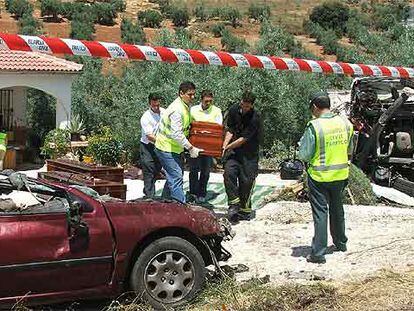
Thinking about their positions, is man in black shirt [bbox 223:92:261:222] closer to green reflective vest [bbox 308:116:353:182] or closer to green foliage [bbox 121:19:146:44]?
green reflective vest [bbox 308:116:353:182]

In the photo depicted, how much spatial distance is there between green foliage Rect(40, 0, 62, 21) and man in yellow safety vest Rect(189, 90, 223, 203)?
156 feet

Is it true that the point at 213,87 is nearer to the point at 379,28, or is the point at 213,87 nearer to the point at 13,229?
the point at 13,229

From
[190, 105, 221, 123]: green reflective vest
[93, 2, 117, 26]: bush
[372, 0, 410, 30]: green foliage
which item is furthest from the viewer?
[372, 0, 410, 30]: green foliage

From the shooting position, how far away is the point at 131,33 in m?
50.8

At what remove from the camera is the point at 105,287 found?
5625 millimetres

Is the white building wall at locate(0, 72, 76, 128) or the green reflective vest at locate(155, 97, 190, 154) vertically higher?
the green reflective vest at locate(155, 97, 190, 154)

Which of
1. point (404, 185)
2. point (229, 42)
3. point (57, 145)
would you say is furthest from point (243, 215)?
point (229, 42)

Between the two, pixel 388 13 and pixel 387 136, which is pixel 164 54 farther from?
pixel 388 13

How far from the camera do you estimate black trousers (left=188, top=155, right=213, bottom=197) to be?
10227 millimetres

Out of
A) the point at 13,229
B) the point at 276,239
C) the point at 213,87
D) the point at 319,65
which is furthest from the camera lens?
the point at 213,87

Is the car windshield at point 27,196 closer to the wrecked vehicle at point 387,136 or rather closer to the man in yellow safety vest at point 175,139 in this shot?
the man in yellow safety vest at point 175,139

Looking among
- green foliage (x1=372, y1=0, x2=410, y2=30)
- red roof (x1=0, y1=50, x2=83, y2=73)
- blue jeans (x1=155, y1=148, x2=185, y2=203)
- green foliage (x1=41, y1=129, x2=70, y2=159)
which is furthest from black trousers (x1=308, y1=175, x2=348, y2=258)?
green foliage (x1=372, y1=0, x2=410, y2=30)

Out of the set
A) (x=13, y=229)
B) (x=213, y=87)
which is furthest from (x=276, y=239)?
(x=213, y=87)

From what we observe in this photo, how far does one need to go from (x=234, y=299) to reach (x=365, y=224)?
4.07m
